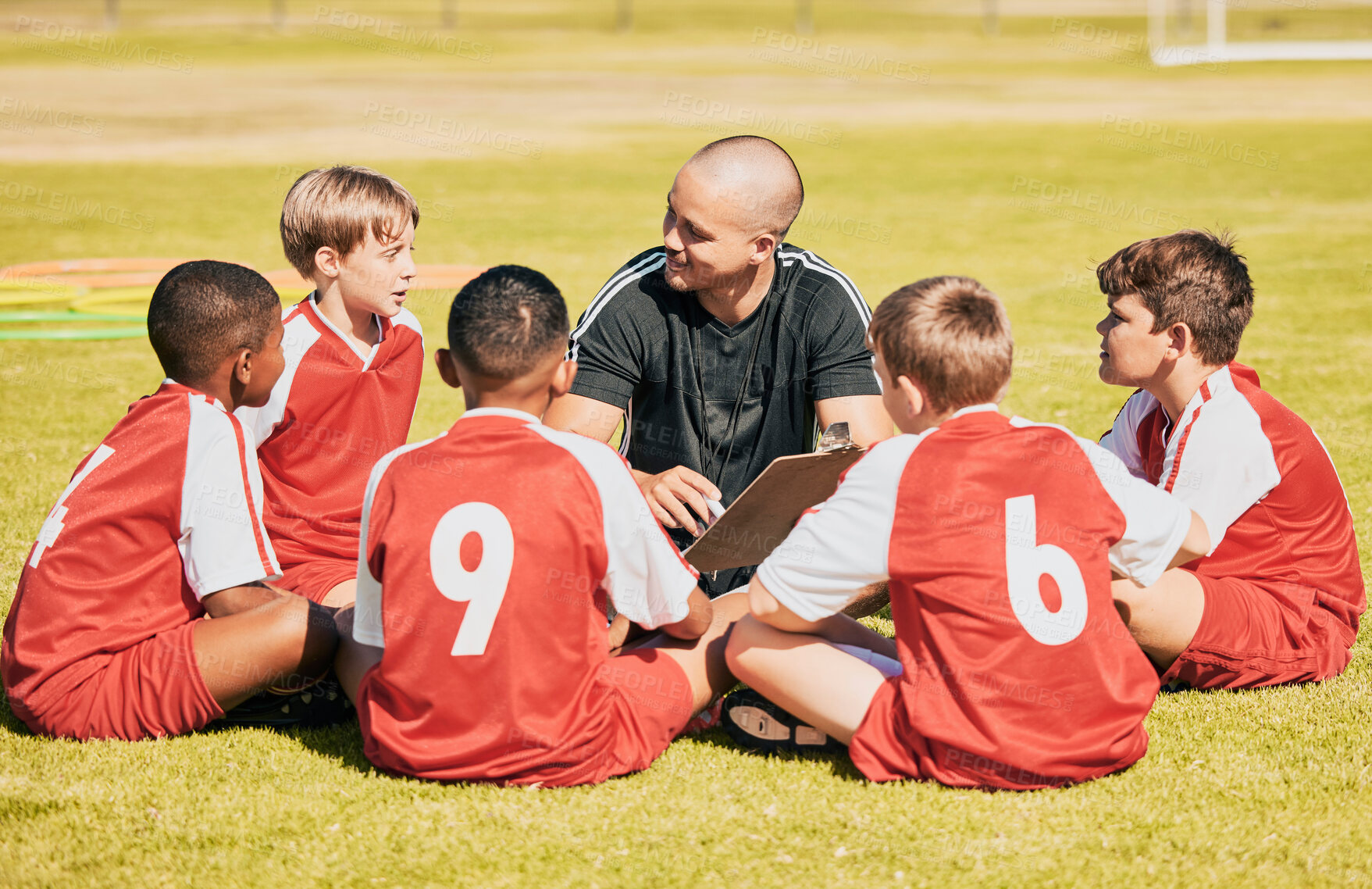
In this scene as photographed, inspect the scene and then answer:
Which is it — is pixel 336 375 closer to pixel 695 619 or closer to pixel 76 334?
pixel 695 619

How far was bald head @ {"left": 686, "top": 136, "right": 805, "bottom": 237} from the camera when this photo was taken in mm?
4539

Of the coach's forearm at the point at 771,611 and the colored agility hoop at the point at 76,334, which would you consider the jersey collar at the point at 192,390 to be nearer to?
the coach's forearm at the point at 771,611

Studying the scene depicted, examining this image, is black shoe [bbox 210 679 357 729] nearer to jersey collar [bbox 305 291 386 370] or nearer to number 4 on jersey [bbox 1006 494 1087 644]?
jersey collar [bbox 305 291 386 370]

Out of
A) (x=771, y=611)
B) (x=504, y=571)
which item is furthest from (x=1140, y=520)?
(x=504, y=571)

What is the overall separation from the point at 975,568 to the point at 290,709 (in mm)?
2074

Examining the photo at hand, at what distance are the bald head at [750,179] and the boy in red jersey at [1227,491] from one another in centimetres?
118

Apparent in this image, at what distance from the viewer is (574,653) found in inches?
127

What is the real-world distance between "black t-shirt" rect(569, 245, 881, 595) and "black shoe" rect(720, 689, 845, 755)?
1201 millimetres

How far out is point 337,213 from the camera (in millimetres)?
4602

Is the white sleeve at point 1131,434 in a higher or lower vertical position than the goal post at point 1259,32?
lower

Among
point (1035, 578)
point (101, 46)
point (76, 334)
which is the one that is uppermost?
point (101, 46)

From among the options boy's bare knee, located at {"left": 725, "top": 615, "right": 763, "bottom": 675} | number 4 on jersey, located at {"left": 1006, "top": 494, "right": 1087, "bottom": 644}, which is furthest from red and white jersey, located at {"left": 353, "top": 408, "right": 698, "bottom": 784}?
number 4 on jersey, located at {"left": 1006, "top": 494, "right": 1087, "bottom": 644}

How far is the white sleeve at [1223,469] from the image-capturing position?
389 cm

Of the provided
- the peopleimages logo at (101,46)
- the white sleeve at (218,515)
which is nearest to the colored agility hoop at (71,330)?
the white sleeve at (218,515)
